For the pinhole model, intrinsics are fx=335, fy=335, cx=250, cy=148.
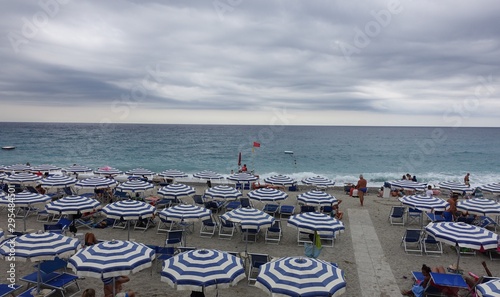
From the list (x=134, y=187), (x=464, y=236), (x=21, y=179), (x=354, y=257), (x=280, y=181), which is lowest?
(x=354, y=257)

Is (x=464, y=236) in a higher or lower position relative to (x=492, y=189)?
higher

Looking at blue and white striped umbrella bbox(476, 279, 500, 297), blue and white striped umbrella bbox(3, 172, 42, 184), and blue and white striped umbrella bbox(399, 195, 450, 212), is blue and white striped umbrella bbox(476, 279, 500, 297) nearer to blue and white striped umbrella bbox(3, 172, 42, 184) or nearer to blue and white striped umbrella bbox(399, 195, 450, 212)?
blue and white striped umbrella bbox(399, 195, 450, 212)

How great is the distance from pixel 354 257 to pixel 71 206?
29.7 ft

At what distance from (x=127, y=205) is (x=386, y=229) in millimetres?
9532

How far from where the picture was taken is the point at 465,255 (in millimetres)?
10523

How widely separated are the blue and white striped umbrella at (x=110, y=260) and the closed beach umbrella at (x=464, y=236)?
7243 millimetres

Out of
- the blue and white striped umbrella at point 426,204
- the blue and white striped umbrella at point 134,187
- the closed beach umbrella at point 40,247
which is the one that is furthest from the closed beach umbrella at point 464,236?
the blue and white striped umbrella at point 134,187

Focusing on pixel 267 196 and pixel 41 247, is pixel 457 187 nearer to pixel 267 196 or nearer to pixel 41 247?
pixel 267 196

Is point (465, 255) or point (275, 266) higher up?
point (275, 266)

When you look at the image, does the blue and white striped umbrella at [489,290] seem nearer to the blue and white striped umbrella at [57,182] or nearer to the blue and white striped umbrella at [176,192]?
the blue and white striped umbrella at [176,192]

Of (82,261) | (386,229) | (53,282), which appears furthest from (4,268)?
(386,229)

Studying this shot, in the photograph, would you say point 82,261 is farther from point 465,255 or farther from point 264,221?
point 465,255

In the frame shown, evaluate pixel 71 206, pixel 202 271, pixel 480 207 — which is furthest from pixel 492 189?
pixel 71 206

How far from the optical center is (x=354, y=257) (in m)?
10.1
